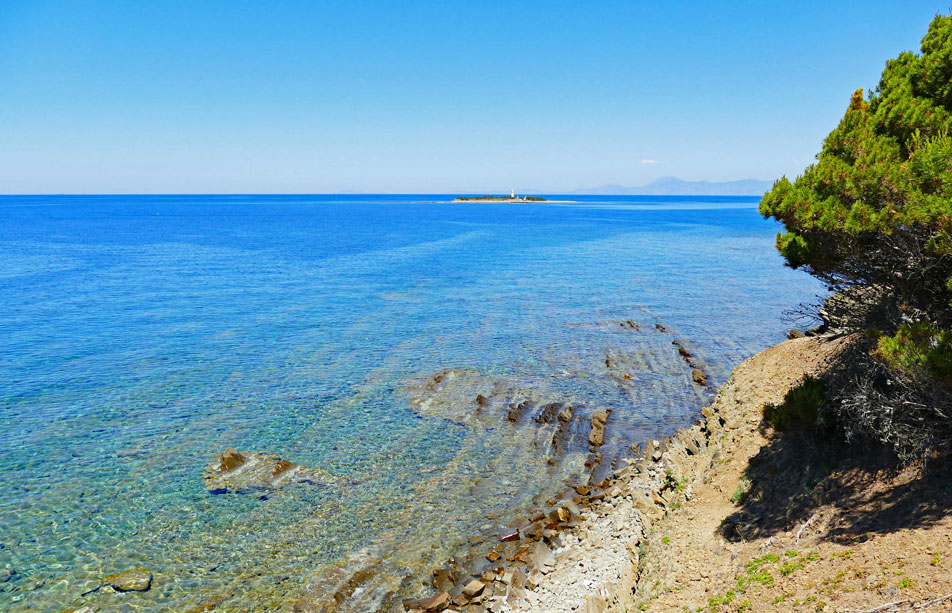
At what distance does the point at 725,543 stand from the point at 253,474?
575 inches

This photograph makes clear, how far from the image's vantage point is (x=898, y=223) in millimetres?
9852

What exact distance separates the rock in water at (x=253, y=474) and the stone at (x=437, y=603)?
21.3ft

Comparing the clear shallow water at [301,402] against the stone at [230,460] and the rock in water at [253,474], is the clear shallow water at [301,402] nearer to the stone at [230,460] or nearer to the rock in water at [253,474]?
the rock in water at [253,474]

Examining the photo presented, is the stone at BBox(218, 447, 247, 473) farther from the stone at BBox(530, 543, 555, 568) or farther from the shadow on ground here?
the shadow on ground

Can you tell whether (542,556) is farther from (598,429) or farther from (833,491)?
(598,429)

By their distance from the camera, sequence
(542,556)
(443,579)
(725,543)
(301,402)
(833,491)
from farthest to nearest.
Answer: (301,402)
(542,556)
(443,579)
(833,491)
(725,543)

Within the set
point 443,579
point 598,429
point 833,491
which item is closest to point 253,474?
point 443,579

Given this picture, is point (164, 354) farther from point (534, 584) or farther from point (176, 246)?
point (176, 246)

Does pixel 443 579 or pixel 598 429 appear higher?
Answer: pixel 598 429

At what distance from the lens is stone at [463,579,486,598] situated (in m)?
12.5

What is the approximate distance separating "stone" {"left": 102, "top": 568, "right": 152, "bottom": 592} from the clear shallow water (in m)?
0.23

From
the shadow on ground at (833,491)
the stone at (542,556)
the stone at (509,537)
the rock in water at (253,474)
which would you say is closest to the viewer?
the shadow on ground at (833,491)

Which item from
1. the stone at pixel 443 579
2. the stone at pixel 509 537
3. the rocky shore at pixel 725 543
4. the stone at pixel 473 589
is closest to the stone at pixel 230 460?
the stone at pixel 443 579

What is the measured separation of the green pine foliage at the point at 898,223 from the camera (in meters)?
9.62
